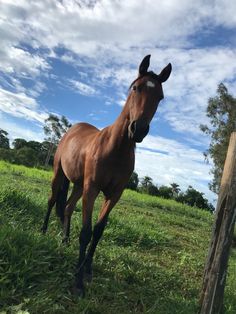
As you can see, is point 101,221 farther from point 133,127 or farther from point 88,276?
point 133,127

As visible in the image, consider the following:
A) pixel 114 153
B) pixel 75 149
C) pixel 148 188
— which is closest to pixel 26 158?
pixel 148 188

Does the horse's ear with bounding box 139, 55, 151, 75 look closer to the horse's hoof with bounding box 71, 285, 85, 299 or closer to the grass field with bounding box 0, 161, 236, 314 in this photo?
the grass field with bounding box 0, 161, 236, 314

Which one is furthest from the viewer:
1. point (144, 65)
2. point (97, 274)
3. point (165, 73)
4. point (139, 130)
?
point (97, 274)

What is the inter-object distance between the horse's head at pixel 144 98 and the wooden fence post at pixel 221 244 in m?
0.96

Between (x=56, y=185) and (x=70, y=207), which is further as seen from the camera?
(x=56, y=185)

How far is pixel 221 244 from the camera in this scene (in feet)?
13.9

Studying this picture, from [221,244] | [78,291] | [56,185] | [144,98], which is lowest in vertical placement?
[78,291]

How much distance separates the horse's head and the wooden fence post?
96 cm

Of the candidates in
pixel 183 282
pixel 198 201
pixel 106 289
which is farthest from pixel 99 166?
pixel 198 201

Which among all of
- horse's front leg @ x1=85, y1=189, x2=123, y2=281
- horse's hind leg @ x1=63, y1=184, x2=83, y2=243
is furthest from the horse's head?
horse's hind leg @ x1=63, y1=184, x2=83, y2=243

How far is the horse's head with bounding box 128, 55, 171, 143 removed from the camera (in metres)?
4.22

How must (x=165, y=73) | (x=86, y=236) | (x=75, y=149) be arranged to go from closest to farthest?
(x=165, y=73), (x=86, y=236), (x=75, y=149)

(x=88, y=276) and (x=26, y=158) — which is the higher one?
(x=26, y=158)

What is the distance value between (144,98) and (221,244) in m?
1.78
